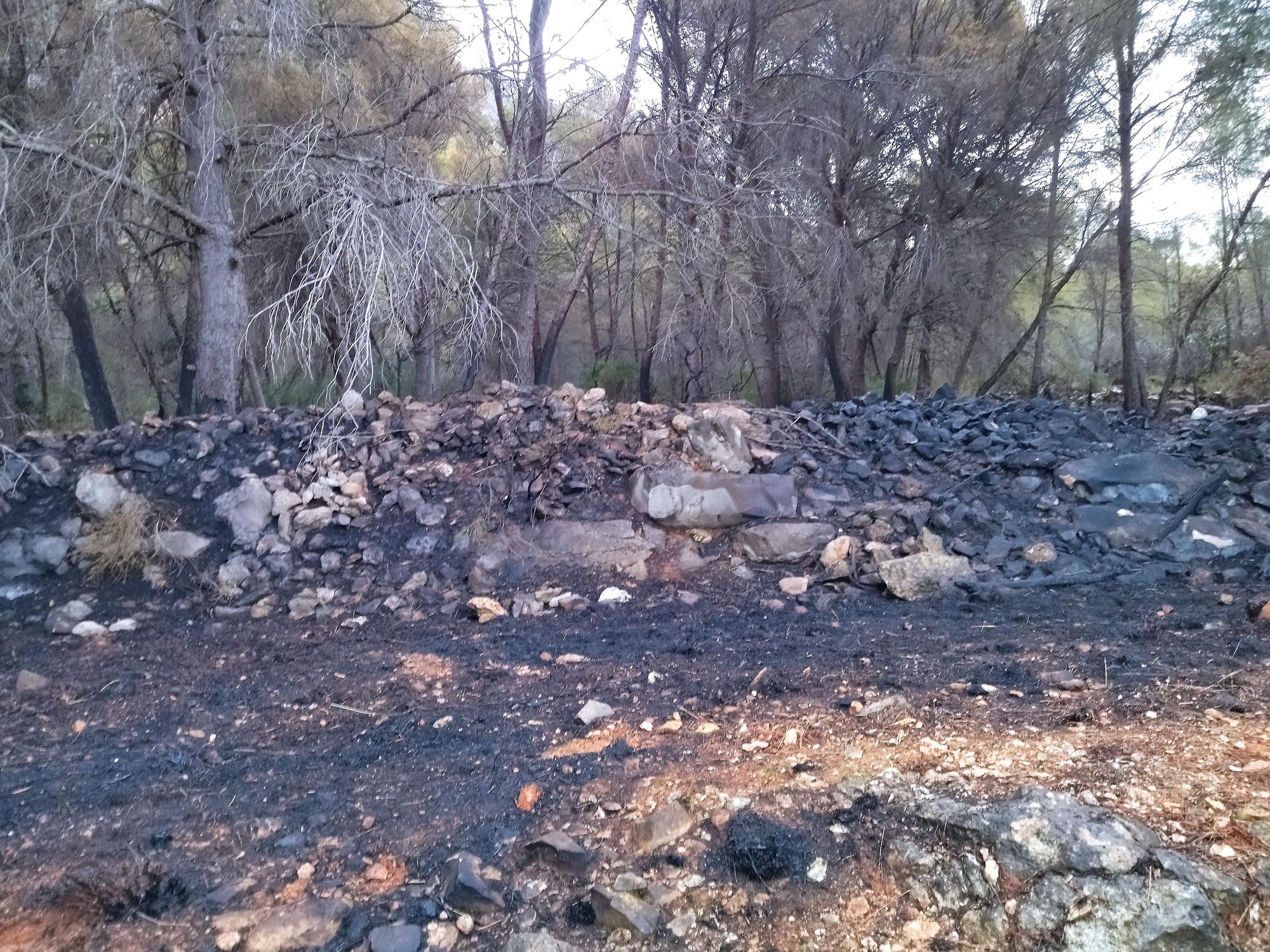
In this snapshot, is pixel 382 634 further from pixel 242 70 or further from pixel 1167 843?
pixel 242 70

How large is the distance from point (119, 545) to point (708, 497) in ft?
13.8

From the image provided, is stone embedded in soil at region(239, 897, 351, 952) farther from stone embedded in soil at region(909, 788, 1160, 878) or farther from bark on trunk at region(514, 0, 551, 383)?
bark on trunk at region(514, 0, 551, 383)

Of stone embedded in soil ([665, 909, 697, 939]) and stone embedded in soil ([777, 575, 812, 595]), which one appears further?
stone embedded in soil ([777, 575, 812, 595])

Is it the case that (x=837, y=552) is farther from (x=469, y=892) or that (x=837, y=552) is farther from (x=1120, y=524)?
(x=469, y=892)

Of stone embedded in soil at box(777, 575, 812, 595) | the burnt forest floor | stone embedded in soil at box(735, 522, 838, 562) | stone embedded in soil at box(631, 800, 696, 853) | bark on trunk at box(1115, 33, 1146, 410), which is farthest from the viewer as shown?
bark on trunk at box(1115, 33, 1146, 410)

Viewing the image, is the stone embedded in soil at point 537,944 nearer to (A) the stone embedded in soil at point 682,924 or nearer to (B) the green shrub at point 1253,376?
(A) the stone embedded in soil at point 682,924

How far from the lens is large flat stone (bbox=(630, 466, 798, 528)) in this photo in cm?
726

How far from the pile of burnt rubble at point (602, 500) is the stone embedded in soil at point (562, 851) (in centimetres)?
300

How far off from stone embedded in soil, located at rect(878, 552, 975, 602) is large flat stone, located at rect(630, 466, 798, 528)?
3.70ft

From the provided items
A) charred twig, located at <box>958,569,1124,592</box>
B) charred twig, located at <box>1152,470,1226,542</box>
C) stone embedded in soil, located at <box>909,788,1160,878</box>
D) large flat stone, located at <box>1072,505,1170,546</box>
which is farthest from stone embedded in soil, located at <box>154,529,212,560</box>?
charred twig, located at <box>1152,470,1226,542</box>

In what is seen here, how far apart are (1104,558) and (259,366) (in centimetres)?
1045

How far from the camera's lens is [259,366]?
1272 cm

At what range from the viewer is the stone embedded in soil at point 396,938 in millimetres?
2896

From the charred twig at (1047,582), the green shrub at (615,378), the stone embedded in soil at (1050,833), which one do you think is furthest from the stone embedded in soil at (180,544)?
the green shrub at (615,378)
